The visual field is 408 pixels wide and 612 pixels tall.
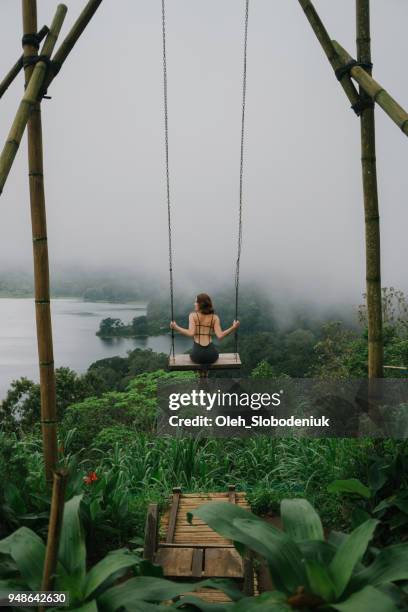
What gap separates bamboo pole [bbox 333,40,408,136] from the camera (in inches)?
99.0

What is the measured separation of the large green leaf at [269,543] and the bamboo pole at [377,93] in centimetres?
165

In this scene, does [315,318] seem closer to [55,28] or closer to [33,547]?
[55,28]

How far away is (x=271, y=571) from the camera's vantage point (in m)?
1.48

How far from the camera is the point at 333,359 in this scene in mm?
5695

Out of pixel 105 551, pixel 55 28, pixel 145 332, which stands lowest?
pixel 105 551

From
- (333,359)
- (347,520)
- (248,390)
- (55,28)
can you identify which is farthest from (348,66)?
(333,359)

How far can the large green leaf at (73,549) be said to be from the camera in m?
1.69

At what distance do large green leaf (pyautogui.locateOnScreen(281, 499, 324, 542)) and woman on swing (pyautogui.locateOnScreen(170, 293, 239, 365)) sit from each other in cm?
208

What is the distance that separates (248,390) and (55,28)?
305 centimetres

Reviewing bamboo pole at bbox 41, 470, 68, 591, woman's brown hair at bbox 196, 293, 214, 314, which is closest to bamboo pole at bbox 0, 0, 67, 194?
bamboo pole at bbox 41, 470, 68, 591

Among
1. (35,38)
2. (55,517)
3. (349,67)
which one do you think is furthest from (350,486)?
(35,38)

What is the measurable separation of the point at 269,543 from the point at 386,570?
0.99ft

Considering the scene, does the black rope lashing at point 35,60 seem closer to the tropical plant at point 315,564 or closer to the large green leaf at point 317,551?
the tropical plant at point 315,564

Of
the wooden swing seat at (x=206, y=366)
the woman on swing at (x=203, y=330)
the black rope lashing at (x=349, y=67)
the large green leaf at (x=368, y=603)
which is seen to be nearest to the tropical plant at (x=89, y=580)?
the large green leaf at (x=368, y=603)
